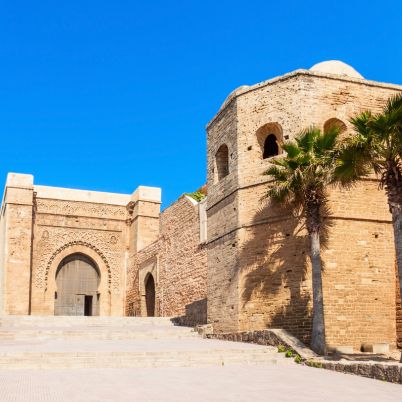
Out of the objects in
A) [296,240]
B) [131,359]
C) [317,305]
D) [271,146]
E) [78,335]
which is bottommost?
[131,359]

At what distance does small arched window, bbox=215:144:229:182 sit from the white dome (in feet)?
10.4

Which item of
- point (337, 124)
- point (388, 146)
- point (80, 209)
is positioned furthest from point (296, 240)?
point (80, 209)

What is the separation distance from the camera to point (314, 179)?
12219mm

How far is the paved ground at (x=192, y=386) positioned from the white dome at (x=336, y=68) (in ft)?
28.1

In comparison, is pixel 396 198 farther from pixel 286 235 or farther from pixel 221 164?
pixel 221 164

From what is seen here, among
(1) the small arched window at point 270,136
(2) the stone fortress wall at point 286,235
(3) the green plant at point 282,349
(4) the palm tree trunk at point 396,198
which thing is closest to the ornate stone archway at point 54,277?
(2) the stone fortress wall at point 286,235

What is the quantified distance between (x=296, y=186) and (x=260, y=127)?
2611mm

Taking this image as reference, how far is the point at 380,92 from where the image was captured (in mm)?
14617

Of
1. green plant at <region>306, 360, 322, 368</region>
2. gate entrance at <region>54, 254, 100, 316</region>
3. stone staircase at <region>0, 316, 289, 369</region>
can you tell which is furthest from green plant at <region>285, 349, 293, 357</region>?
gate entrance at <region>54, 254, 100, 316</region>

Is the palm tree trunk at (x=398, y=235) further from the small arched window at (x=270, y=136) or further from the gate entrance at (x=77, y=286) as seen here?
the gate entrance at (x=77, y=286)

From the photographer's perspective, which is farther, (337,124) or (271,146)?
(271,146)

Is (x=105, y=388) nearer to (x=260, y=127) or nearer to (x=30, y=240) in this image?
(x=260, y=127)

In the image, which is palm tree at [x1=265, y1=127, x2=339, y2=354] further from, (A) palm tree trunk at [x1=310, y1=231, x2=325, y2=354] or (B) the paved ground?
(B) the paved ground

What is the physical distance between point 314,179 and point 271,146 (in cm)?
384
